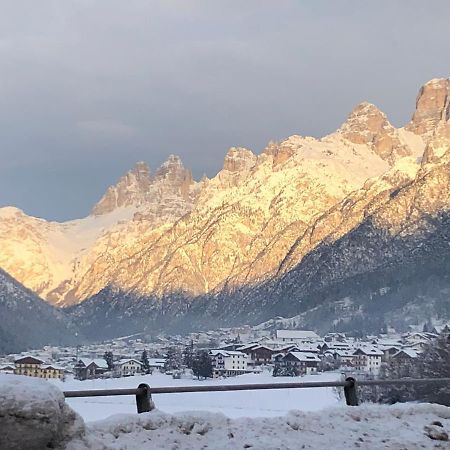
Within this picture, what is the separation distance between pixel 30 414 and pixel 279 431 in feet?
14.2

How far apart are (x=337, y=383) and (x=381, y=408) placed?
0.96 metres

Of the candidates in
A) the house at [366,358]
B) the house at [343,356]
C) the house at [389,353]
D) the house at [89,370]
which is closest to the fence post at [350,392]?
the house at [389,353]

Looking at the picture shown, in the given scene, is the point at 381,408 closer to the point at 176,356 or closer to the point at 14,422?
the point at 14,422

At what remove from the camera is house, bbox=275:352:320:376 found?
109162mm

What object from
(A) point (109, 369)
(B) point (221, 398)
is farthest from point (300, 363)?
(B) point (221, 398)

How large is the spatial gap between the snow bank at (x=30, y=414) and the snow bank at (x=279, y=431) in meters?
0.62

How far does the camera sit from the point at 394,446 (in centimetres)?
1166

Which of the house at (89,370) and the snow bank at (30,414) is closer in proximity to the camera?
the snow bank at (30,414)

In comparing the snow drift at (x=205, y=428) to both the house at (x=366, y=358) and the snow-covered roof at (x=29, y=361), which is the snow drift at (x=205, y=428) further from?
the snow-covered roof at (x=29, y=361)

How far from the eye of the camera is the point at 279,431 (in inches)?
457

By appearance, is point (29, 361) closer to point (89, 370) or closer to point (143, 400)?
point (89, 370)

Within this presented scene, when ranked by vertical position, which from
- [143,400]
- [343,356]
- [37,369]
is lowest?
[143,400]

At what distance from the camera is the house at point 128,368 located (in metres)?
123

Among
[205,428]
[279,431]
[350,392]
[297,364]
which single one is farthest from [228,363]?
[205,428]
